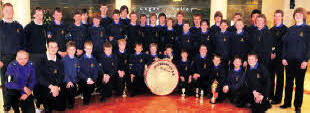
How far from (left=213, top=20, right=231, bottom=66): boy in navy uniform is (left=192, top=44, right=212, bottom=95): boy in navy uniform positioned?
289mm

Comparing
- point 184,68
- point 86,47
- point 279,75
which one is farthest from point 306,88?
point 86,47

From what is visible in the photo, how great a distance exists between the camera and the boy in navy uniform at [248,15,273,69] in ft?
15.8

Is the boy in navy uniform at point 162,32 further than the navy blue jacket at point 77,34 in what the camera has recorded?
Yes

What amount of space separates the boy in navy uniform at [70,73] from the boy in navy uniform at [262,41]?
345 centimetres

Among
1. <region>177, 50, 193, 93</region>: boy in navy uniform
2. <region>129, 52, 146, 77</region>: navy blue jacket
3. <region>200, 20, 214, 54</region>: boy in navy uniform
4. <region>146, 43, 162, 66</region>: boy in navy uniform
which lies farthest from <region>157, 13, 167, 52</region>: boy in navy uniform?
<region>200, 20, 214, 54</region>: boy in navy uniform

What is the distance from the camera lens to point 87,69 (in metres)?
4.86

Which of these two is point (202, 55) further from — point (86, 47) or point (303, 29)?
point (86, 47)

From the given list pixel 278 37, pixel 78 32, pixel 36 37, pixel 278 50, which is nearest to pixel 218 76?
pixel 278 50

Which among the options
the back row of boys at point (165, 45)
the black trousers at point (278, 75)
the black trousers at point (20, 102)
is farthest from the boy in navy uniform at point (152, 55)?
the black trousers at point (20, 102)

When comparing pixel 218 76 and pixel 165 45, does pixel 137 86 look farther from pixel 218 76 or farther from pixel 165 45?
pixel 218 76

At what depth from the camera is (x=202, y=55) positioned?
5.55 m

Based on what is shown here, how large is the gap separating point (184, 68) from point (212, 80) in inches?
26.5

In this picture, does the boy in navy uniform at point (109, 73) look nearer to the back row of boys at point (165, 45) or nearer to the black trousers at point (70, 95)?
the back row of boys at point (165, 45)

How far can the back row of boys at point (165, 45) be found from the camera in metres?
4.46
